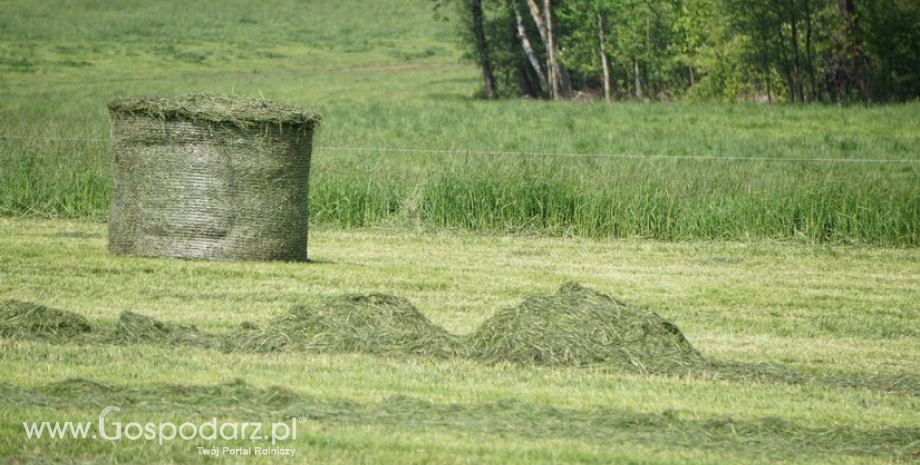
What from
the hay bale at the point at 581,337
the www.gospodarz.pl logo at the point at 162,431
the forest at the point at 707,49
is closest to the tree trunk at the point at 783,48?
the forest at the point at 707,49

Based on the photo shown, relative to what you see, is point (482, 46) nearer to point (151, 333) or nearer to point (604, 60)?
point (604, 60)

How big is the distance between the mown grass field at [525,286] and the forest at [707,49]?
7.62 metres

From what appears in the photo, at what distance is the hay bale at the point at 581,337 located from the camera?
8898 millimetres

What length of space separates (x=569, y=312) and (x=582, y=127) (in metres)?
23.7

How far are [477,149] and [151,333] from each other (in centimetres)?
1706

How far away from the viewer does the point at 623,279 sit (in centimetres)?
1318

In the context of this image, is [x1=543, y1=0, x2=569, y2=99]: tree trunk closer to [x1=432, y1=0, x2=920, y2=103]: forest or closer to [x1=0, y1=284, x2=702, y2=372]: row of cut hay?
[x1=432, y1=0, x2=920, y2=103]: forest

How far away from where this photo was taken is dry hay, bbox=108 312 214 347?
9.12 meters

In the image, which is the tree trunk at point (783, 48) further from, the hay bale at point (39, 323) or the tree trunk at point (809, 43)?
the hay bale at point (39, 323)

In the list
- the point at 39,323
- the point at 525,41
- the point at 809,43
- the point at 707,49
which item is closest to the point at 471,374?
→ the point at 39,323

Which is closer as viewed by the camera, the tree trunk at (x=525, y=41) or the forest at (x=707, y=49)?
the forest at (x=707, y=49)

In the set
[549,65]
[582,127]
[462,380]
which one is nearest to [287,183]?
[462,380]

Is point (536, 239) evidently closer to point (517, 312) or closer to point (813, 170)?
point (813, 170)

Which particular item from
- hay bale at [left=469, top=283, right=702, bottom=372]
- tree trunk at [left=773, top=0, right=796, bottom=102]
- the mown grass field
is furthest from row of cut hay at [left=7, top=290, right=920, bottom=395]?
tree trunk at [left=773, top=0, right=796, bottom=102]
